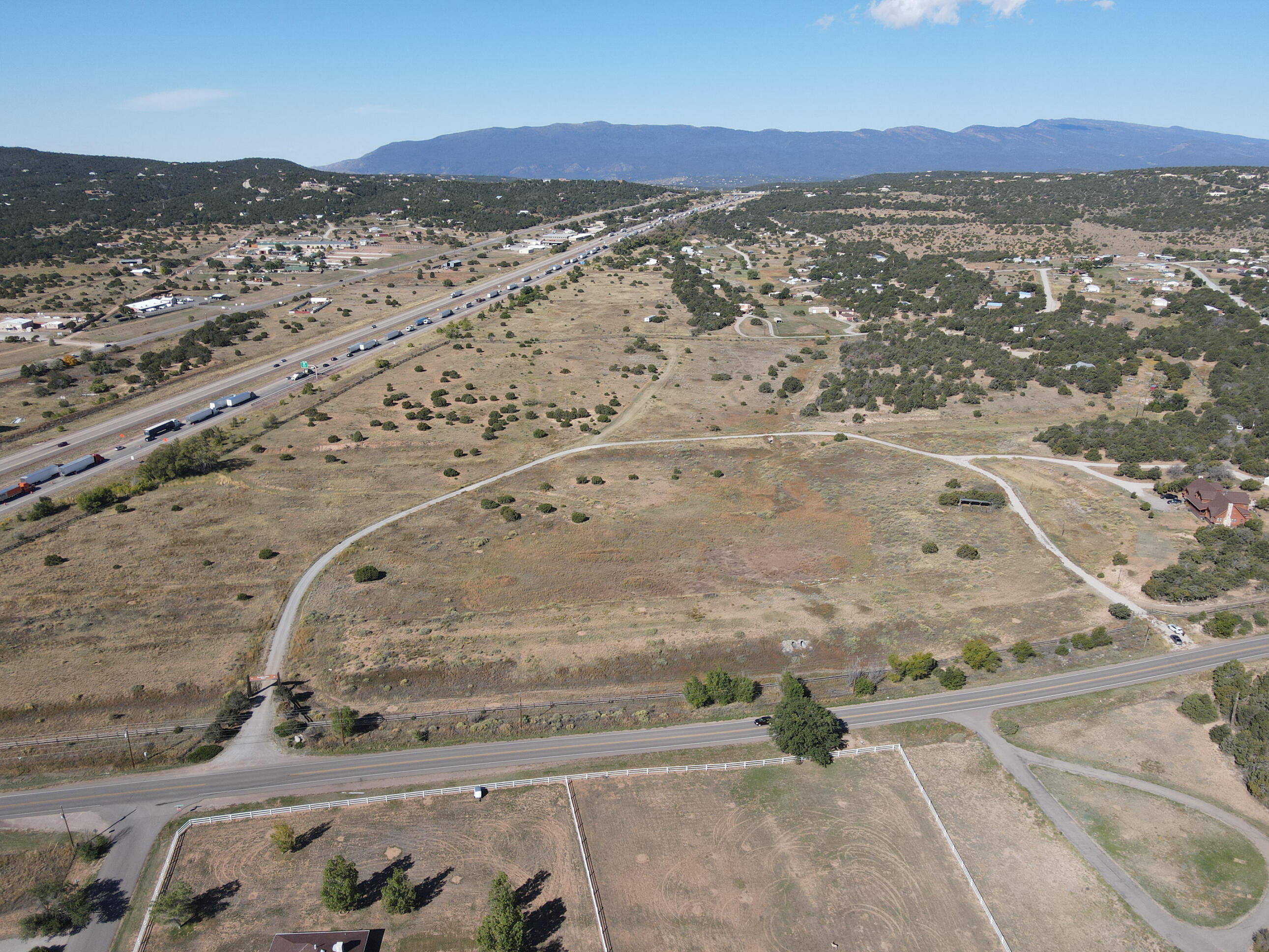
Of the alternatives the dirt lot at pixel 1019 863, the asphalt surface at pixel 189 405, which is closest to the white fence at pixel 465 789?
the dirt lot at pixel 1019 863

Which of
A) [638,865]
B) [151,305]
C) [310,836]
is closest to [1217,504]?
[638,865]

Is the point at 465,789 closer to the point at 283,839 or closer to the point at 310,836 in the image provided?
the point at 310,836

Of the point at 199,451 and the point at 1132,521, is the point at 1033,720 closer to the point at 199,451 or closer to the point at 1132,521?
the point at 1132,521

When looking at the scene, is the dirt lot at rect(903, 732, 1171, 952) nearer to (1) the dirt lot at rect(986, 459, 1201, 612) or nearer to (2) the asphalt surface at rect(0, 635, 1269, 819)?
(2) the asphalt surface at rect(0, 635, 1269, 819)

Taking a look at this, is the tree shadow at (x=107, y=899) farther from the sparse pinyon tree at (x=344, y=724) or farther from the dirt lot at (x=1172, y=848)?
the dirt lot at (x=1172, y=848)

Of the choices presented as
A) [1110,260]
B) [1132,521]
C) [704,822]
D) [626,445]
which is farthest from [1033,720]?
[1110,260]
